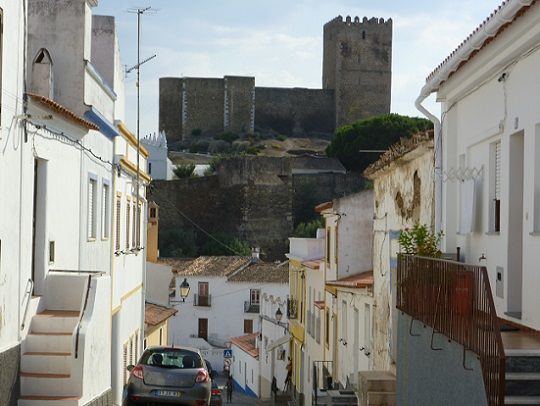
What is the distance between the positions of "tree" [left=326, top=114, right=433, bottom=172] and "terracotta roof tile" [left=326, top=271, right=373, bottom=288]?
5248 centimetres

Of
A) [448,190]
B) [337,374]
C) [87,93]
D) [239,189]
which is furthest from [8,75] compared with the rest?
[239,189]

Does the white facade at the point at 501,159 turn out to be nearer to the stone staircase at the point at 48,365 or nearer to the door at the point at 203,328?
the stone staircase at the point at 48,365

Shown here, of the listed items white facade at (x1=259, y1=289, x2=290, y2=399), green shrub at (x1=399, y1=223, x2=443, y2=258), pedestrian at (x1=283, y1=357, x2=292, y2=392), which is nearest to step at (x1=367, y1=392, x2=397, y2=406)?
green shrub at (x1=399, y1=223, x2=443, y2=258)

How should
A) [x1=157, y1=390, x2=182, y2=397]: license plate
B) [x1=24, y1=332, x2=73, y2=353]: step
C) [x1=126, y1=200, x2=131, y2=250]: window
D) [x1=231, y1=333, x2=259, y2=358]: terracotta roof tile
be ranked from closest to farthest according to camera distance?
[x1=24, y1=332, x2=73, y2=353]: step → [x1=157, y1=390, x2=182, y2=397]: license plate → [x1=126, y1=200, x2=131, y2=250]: window → [x1=231, y1=333, x2=259, y2=358]: terracotta roof tile

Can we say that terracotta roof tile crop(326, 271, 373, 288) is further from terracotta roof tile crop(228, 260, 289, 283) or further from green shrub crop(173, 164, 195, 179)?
green shrub crop(173, 164, 195, 179)

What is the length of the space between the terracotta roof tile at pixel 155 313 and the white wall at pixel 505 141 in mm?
14659

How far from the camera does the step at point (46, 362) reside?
11367 mm

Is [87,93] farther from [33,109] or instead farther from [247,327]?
[247,327]

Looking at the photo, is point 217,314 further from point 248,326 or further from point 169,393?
point 169,393

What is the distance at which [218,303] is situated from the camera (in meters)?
55.3

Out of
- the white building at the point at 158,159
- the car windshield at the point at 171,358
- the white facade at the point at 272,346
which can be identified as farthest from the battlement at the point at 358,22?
the car windshield at the point at 171,358

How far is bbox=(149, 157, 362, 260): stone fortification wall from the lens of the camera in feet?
243

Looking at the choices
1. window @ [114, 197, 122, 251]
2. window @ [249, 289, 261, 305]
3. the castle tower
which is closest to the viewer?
window @ [114, 197, 122, 251]

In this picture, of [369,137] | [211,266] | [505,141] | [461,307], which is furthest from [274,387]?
[369,137]
